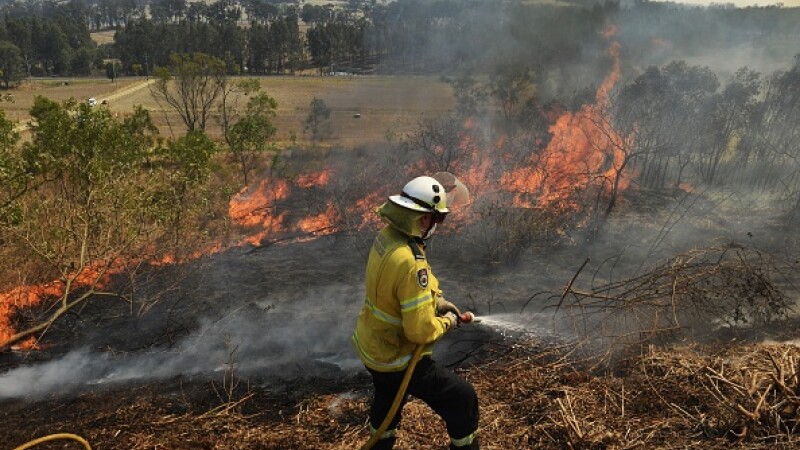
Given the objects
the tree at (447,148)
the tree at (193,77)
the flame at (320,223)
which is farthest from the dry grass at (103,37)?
the flame at (320,223)

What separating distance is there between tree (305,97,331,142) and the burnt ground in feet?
56.4

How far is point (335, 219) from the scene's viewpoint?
1428 centimetres

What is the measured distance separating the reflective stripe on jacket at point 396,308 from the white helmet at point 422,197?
9.1 inches

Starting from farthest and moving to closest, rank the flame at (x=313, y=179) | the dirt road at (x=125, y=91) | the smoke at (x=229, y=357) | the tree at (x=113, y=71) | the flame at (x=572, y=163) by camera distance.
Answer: the tree at (x=113, y=71)
the dirt road at (x=125, y=91)
the flame at (x=313, y=179)
the flame at (x=572, y=163)
the smoke at (x=229, y=357)

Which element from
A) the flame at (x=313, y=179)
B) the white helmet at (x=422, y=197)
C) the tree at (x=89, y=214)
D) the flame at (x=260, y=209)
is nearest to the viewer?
the white helmet at (x=422, y=197)

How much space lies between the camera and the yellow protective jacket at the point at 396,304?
3447mm

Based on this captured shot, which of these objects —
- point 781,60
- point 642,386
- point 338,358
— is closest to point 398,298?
point 642,386

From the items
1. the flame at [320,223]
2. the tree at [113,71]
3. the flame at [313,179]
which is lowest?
the flame at [320,223]

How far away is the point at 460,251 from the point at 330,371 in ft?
19.6

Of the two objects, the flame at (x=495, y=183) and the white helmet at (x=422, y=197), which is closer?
the white helmet at (x=422, y=197)

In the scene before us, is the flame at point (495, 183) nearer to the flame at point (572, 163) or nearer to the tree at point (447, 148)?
the flame at point (572, 163)

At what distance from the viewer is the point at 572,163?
18.9 metres

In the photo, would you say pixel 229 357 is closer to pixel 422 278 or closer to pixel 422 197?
pixel 422 278

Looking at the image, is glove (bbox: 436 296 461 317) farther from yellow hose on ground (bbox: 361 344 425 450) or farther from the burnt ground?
the burnt ground
